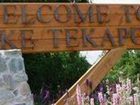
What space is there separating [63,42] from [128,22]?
53.7 inches

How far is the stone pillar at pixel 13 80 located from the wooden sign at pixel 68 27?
576 millimetres

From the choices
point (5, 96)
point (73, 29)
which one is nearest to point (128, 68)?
point (73, 29)

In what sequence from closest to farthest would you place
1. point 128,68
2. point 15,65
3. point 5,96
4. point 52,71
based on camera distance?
point 5,96 < point 15,65 < point 128,68 < point 52,71

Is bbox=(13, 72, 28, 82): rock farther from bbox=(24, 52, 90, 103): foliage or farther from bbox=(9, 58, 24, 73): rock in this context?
bbox=(24, 52, 90, 103): foliage

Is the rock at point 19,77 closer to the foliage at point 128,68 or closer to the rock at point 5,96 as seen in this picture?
the rock at point 5,96

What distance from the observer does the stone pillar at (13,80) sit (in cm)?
853

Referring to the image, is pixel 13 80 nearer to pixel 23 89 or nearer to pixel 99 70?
pixel 23 89

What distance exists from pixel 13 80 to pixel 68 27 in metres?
1.65

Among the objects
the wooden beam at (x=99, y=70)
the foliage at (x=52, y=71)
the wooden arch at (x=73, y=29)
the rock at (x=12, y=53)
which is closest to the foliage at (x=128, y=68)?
the foliage at (x=52, y=71)

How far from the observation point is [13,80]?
28.5 feet

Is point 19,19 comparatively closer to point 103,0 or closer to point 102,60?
point 102,60

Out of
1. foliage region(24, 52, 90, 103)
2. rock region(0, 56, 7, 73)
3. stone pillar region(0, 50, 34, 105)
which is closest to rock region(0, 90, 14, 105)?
stone pillar region(0, 50, 34, 105)

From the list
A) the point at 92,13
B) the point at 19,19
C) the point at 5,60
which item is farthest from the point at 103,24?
the point at 5,60

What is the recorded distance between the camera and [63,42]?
32.0 feet
